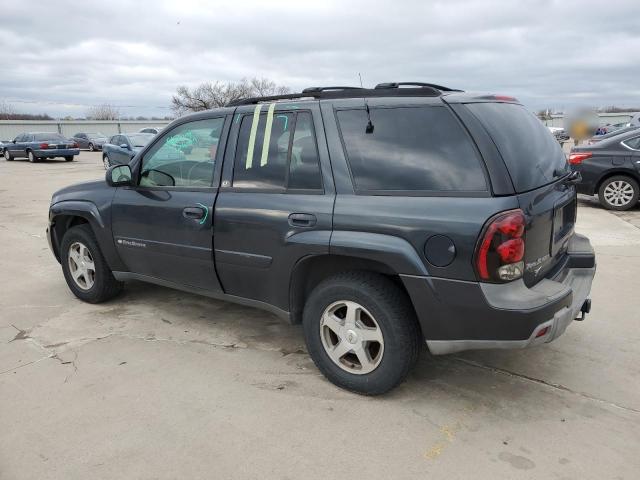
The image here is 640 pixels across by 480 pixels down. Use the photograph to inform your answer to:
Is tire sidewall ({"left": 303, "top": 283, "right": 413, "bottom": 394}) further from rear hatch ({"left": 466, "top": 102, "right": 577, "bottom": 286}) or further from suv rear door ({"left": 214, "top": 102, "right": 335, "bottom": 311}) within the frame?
rear hatch ({"left": 466, "top": 102, "right": 577, "bottom": 286})

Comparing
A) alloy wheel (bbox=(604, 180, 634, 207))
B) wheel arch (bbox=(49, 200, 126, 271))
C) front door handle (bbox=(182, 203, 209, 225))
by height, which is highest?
front door handle (bbox=(182, 203, 209, 225))

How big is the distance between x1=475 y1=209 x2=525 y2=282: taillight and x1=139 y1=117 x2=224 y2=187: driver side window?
203cm

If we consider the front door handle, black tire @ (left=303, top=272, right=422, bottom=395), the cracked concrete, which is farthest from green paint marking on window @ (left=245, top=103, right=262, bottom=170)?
the cracked concrete

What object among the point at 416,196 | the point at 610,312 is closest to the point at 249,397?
the point at 416,196

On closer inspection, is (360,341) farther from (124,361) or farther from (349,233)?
(124,361)

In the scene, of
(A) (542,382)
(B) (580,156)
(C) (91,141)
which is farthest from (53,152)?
(A) (542,382)

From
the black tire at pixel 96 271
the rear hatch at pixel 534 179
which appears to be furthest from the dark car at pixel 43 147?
the rear hatch at pixel 534 179

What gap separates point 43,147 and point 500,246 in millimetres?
27870

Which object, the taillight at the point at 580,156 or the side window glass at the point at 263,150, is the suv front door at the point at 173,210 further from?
the taillight at the point at 580,156

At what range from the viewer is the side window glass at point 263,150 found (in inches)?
135

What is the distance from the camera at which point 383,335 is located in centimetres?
302

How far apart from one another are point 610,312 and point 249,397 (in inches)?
126

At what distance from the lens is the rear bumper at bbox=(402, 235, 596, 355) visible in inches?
106

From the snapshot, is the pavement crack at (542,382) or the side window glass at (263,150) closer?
the pavement crack at (542,382)
